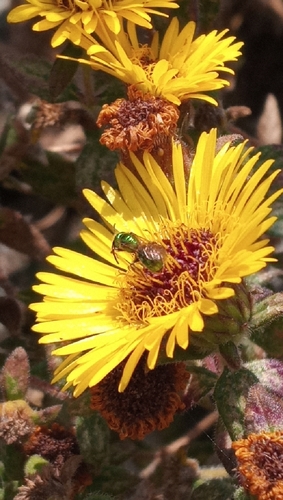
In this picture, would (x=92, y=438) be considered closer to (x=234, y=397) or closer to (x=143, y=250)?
(x=234, y=397)

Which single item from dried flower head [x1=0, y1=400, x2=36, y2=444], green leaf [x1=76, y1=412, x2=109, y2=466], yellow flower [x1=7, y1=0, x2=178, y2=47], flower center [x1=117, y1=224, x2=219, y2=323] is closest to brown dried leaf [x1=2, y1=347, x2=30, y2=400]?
dried flower head [x1=0, y1=400, x2=36, y2=444]

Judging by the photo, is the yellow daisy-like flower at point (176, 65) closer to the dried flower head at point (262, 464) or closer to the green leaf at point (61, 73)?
the green leaf at point (61, 73)

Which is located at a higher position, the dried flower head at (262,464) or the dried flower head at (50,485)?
the dried flower head at (50,485)

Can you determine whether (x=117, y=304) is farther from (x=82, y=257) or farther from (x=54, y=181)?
(x=54, y=181)

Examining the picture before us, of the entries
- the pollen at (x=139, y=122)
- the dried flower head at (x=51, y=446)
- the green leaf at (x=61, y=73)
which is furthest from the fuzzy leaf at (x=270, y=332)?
the green leaf at (x=61, y=73)

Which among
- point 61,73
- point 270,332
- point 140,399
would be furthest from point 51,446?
point 61,73

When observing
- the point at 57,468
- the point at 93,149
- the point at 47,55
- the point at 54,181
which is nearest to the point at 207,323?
the point at 57,468

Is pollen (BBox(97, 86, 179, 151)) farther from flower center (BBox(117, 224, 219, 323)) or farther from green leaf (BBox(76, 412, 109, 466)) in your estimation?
green leaf (BBox(76, 412, 109, 466))
